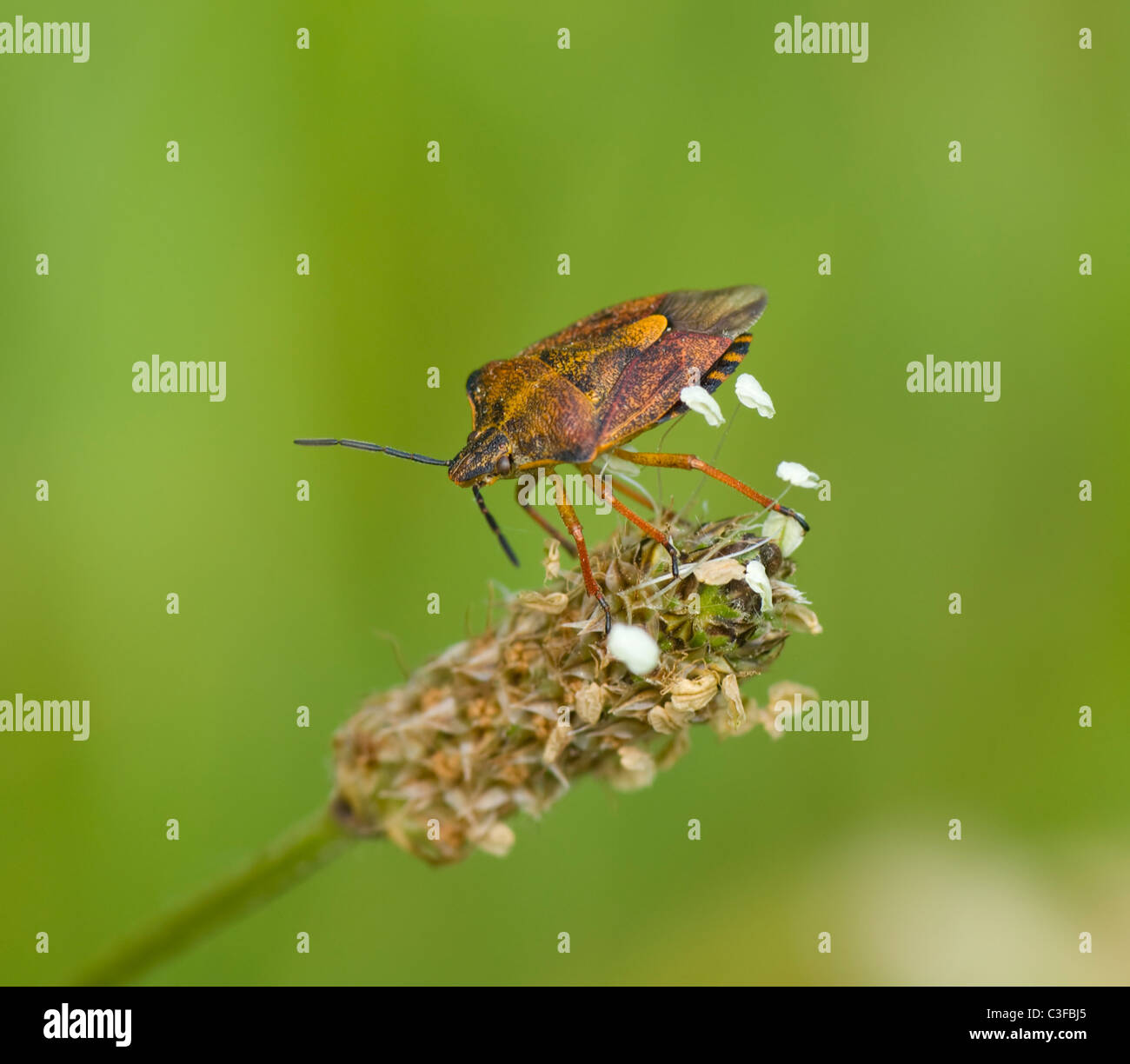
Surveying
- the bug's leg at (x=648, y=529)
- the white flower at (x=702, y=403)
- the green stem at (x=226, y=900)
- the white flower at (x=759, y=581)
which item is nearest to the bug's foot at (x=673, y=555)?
the bug's leg at (x=648, y=529)

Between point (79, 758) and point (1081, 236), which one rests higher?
point (1081, 236)

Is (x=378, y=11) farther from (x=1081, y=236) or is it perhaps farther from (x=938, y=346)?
(x=1081, y=236)

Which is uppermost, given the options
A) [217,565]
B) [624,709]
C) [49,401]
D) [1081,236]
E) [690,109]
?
[690,109]

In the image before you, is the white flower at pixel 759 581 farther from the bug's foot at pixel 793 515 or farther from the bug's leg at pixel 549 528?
the bug's leg at pixel 549 528

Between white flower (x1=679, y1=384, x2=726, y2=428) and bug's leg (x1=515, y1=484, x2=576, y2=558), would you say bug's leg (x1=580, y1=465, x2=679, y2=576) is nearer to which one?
bug's leg (x1=515, y1=484, x2=576, y2=558)

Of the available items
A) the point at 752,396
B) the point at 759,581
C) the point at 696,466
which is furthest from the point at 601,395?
the point at 759,581

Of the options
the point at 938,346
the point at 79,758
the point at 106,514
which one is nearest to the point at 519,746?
the point at 79,758
